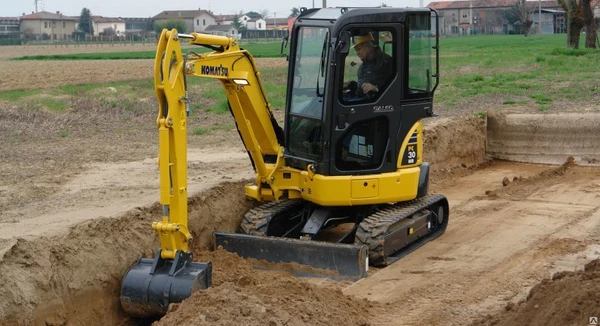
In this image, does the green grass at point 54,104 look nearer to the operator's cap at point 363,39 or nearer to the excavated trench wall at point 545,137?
the excavated trench wall at point 545,137

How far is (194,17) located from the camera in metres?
129

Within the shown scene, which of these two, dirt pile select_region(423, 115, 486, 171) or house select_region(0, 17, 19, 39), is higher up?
house select_region(0, 17, 19, 39)

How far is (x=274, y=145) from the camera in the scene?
10664 millimetres

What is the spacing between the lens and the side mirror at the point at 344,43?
9781mm

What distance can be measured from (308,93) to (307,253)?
1.81m

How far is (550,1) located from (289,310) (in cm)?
11340

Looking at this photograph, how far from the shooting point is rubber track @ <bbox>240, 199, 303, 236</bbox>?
34.2ft

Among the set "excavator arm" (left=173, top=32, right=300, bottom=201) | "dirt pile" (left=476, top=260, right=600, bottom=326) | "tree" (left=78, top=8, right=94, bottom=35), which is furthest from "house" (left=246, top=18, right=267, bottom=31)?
"dirt pile" (left=476, top=260, right=600, bottom=326)

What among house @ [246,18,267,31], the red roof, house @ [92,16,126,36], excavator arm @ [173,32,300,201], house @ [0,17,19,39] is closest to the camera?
excavator arm @ [173,32,300,201]

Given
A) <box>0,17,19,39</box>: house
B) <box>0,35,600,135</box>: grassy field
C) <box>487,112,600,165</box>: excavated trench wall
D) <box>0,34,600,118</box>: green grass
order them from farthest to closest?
<box>0,17,19,39</box>: house < <box>0,34,600,118</box>: green grass < <box>0,35,600,135</box>: grassy field < <box>487,112,600,165</box>: excavated trench wall

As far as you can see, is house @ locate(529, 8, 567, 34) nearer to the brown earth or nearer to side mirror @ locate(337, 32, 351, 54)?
the brown earth

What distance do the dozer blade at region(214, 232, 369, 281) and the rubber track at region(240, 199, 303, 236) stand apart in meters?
0.31

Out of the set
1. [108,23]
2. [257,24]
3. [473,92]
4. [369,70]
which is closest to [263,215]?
[369,70]

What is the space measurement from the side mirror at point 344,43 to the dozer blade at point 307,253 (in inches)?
81.5
